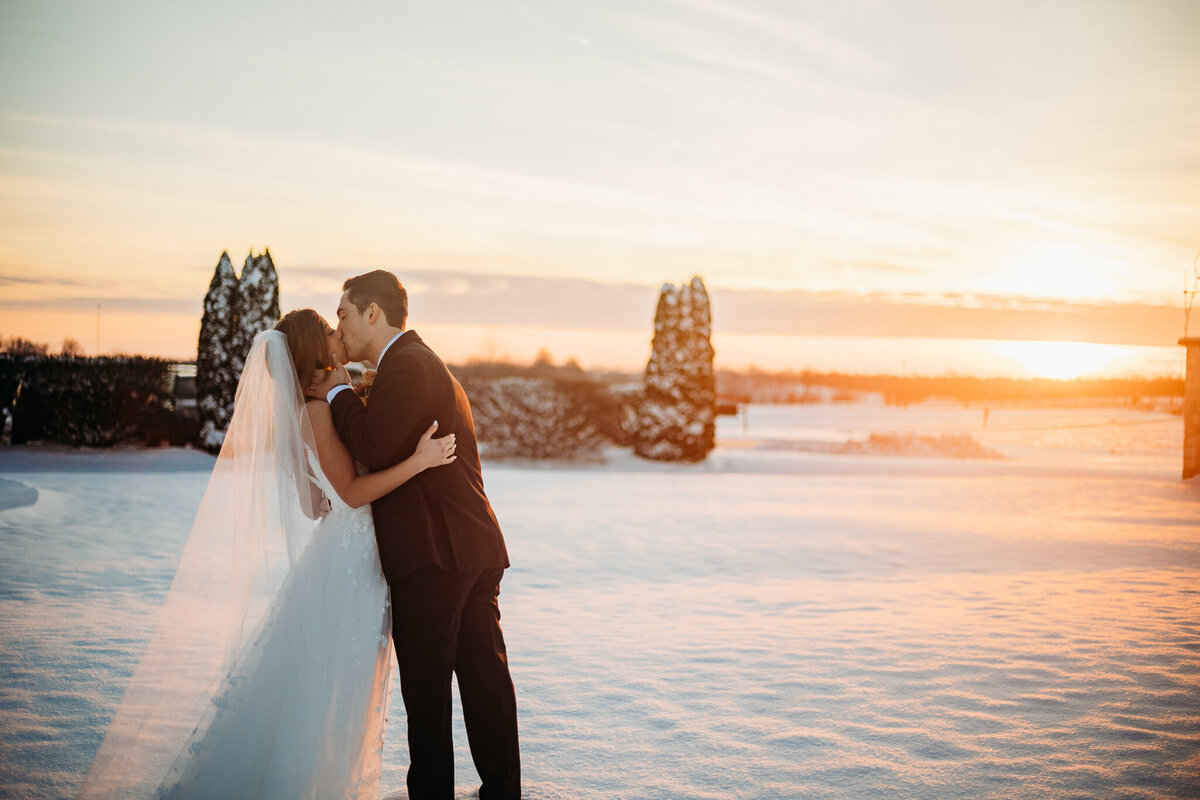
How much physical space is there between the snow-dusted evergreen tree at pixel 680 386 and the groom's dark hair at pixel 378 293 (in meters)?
16.8

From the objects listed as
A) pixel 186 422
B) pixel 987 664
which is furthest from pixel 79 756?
pixel 186 422

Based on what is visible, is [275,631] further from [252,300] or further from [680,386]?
[680,386]

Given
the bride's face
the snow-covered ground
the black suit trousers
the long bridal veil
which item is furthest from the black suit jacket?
the snow-covered ground

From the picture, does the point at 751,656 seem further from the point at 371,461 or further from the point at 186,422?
the point at 186,422

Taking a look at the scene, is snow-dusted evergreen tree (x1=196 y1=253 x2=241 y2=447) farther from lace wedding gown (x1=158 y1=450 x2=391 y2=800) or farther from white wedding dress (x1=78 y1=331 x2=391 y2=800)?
lace wedding gown (x1=158 y1=450 x2=391 y2=800)

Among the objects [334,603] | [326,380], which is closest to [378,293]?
[326,380]

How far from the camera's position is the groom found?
3.09 metres

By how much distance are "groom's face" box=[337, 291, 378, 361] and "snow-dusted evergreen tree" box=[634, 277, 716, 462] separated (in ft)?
55.0

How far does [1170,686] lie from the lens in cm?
509

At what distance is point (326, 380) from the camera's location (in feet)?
11.1

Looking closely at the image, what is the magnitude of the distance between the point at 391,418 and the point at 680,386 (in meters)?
17.2

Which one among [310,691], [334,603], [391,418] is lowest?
[310,691]

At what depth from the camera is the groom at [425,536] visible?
10.1ft

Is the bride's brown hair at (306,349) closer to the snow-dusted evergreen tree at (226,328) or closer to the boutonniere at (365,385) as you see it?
the boutonniere at (365,385)
